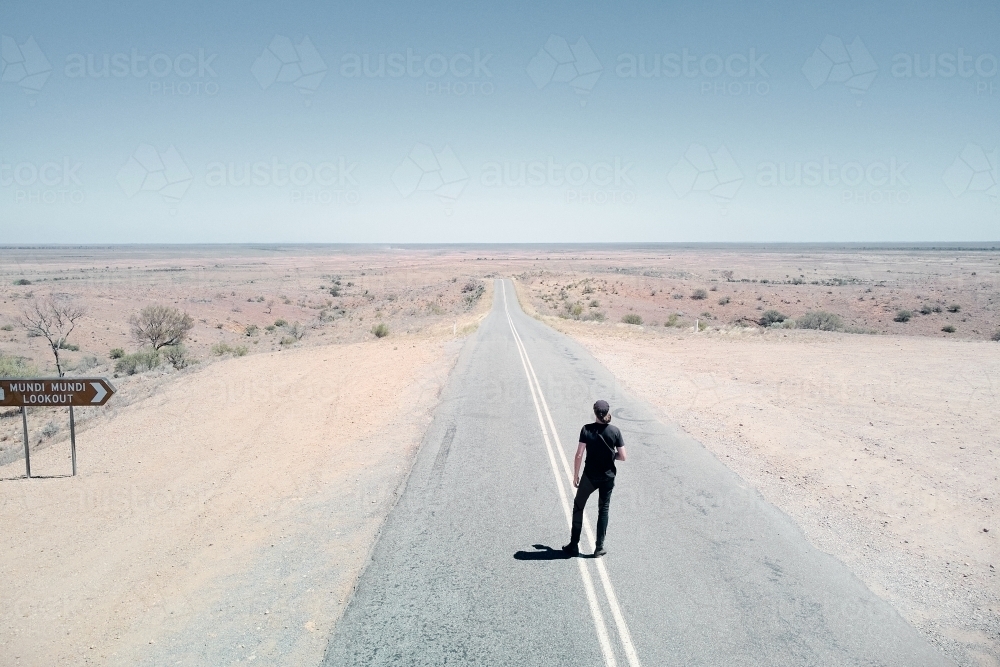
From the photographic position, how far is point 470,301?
57875mm

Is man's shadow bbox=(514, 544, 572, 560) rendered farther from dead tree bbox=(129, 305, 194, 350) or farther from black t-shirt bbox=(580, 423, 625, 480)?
dead tree bbox=(129, 305, 194, 350)

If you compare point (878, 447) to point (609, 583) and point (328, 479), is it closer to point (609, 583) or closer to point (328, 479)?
point (609, 583)

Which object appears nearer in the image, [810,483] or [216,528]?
[216,528]

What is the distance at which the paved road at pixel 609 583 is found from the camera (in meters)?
4.63

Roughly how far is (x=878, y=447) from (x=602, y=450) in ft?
26.1

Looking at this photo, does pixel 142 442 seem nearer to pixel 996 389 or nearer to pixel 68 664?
pixel 68 664

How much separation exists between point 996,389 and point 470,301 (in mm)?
46079

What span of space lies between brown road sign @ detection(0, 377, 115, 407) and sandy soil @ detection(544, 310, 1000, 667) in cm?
1117

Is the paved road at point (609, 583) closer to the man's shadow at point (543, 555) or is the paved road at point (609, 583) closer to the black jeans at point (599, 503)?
the man's shadow at point (543, 555)

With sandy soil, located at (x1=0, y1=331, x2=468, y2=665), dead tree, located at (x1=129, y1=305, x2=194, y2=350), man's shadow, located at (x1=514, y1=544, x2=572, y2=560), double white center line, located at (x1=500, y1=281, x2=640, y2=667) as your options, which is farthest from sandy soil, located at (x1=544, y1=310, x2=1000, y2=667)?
dead tree, located at (x1=129, y1=305, x2=194, y2=350)

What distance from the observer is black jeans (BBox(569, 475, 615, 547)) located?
20.0ft

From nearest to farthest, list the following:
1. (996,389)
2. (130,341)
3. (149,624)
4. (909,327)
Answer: (149,624) → (996,389) → (130,341) → (909,327)

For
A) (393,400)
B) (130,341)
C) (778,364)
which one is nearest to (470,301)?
(130,341)

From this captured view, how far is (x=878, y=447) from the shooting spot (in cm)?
1076
